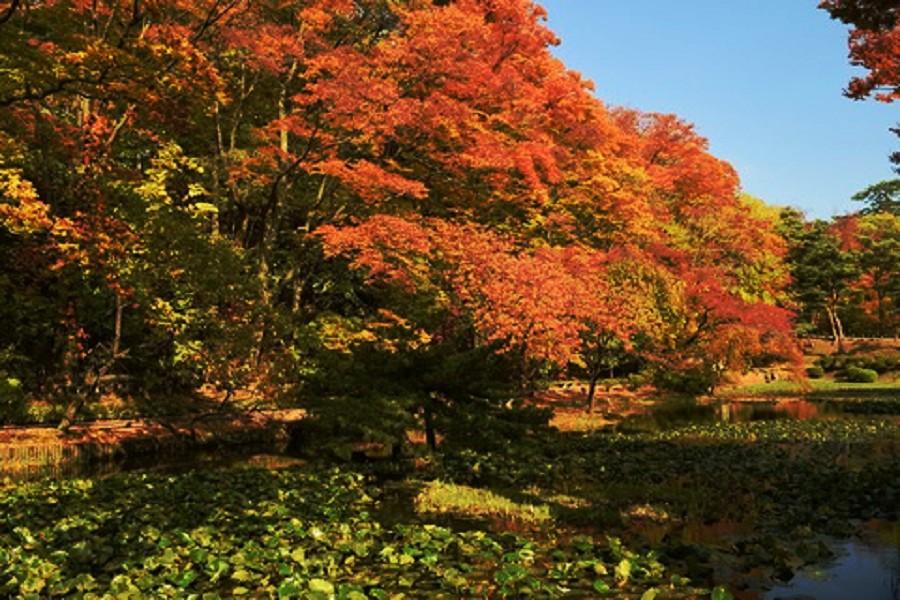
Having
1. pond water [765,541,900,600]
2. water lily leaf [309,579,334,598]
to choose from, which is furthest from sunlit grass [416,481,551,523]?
water lily leaf [309,579,334,598]

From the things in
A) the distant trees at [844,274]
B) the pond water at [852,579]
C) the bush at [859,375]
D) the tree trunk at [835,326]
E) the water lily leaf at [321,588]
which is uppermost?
the distant trees at [844,274]

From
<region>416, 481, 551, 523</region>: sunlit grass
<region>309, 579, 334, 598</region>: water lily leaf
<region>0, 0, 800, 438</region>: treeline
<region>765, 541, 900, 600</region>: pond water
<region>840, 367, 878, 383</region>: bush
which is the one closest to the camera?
<region>309, 579, 334, 598</region>: water lily leaf

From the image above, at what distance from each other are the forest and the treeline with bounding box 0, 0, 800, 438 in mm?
125

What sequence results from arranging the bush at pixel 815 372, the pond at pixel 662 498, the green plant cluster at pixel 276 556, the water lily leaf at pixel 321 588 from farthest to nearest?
the bush at pixel 815 372 < the pond at pixel 662 498 < the green plant cluster at pixel 276 556 < the water lily leaf at pixel 321 588

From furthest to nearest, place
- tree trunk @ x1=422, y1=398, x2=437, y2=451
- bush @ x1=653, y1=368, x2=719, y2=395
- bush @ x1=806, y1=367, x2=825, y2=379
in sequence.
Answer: bush @ x1=806, y1=367, x2=825, y2=379, bush @ x1=653, y1=368, x2=719, y2=395, tree trunk @ x1=422, y1=398, x2=437, y2=451

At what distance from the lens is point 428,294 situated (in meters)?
22.5

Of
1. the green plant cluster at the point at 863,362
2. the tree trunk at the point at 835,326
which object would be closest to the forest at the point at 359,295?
the green plant cluster at the point at 863,362

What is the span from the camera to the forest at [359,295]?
786cm

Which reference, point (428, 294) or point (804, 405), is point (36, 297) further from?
point (804, 405)

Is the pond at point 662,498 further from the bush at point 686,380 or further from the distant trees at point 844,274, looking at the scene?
the distant trees at point 844,274

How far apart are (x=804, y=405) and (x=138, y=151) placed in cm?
2939

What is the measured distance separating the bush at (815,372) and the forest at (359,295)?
7.51 meters

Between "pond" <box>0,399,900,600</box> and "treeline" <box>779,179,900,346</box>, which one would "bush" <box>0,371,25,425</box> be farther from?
"treeline" <box>779,179,900,346</box>

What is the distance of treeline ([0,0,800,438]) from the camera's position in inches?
590
